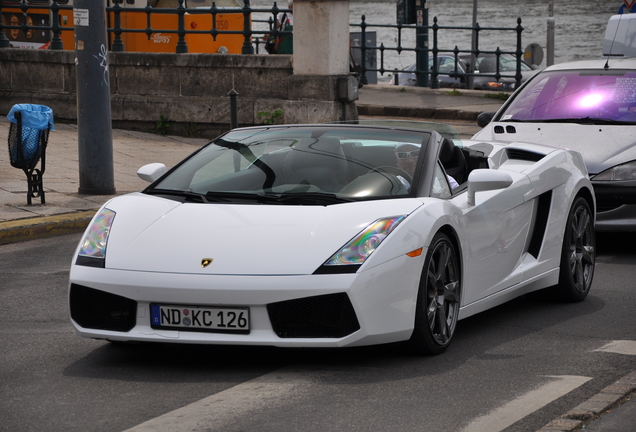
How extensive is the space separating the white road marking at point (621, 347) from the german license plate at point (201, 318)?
6.39ft

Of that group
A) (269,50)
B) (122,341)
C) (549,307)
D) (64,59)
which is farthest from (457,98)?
(122,341)

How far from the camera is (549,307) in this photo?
707 centimetres

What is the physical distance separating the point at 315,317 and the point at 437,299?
79 centimetres

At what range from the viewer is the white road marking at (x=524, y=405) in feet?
14.5

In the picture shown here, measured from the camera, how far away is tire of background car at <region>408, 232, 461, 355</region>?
5.38 m

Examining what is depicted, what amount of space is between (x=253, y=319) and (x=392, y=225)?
789mm

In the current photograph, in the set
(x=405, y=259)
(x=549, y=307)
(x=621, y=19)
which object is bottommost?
(x=549, y=307)

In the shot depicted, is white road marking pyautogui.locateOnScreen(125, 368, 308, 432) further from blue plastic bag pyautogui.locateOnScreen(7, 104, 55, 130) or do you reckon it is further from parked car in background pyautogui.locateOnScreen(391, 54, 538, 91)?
parked car in background pyautogui.locateOnScreen(391, 54, 538, 91)

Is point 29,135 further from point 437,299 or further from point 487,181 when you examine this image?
point 437,299

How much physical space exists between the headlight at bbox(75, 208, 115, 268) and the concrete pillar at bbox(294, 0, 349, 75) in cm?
1107

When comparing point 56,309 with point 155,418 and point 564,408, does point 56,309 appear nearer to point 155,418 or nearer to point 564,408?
point 155,418

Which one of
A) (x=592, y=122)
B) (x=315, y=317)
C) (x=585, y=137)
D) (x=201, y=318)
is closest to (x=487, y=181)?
(x=315, y=317)

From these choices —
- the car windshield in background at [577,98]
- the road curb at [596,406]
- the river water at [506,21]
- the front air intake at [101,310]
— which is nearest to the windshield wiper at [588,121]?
the car windshield in background at [577,98]

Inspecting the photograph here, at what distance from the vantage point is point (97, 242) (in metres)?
5.49
